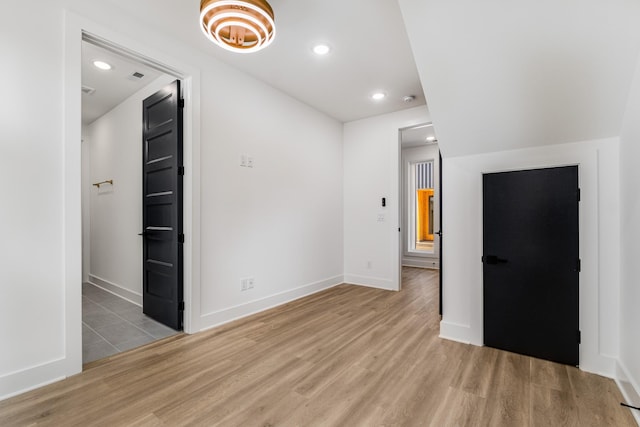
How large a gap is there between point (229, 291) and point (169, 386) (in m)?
1.22

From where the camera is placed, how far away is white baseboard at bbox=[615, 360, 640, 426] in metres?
1.63

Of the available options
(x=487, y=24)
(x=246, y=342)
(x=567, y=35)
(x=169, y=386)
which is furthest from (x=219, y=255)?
(x=567, y=35)

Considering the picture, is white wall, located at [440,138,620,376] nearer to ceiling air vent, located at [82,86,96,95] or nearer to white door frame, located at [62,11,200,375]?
white door frame, located at [62,11,200,375]

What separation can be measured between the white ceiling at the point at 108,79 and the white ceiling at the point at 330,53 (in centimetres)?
90

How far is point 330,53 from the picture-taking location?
114 inches

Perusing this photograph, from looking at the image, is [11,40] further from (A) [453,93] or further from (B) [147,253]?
(A) [453,93]

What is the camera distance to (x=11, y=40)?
1850mm

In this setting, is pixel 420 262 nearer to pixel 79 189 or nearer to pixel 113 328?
pixel 113 328

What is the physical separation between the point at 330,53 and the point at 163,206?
229cm

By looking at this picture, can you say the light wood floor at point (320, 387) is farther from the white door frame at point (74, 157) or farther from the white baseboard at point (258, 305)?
the white door frame at point (74, 157)

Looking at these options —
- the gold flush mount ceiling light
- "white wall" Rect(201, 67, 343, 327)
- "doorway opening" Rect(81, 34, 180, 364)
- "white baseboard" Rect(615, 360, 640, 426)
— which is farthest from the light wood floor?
the gold flush mount ceiling light

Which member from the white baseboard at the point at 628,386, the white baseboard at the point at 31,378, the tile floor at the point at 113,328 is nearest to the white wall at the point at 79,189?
the white baseboard at the point at 31,378

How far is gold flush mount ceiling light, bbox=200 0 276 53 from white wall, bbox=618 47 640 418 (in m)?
2.18

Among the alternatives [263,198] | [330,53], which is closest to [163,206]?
[263,198]
